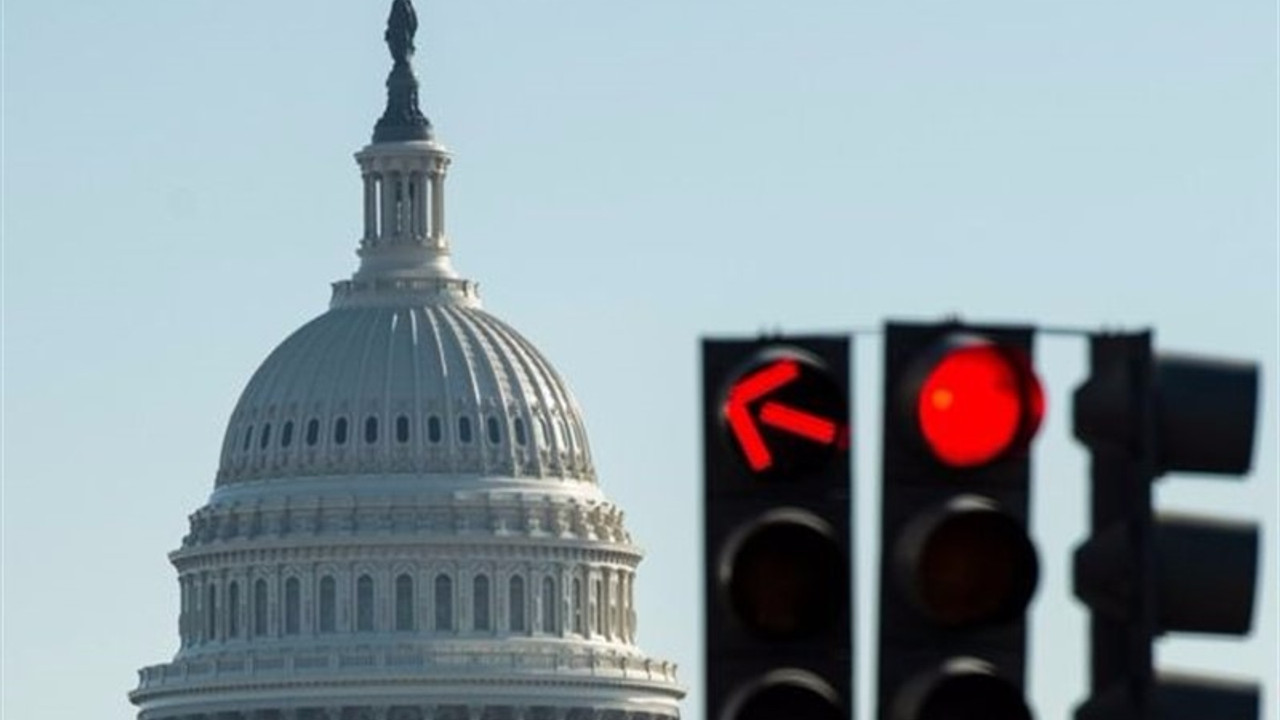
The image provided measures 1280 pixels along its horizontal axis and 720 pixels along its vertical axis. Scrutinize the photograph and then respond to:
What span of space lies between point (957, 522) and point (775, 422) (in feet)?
2.35

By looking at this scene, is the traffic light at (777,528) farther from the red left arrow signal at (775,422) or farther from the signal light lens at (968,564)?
the signal light lens at (968,564)

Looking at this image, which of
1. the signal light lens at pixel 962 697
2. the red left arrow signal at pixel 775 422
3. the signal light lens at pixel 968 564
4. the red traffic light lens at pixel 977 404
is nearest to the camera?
the signal light lens at pixel 962 697

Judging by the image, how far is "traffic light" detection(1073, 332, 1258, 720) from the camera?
18.6 metres

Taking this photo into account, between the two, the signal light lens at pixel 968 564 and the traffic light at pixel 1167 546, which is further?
the signal light lens at pixel 968 564

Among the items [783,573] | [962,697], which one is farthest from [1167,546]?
[783,573]

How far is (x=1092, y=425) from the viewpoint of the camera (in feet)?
63.2

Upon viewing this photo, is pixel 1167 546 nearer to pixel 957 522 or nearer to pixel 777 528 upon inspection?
pixel 957 522

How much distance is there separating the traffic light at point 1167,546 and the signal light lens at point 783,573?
0.79m

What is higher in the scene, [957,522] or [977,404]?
[977,404]

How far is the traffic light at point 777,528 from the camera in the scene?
744 inches

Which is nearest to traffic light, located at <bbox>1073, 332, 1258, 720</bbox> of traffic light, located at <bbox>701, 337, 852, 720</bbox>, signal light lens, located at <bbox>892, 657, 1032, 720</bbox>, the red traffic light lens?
the red traffic light lens

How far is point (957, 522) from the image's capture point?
1884 cm

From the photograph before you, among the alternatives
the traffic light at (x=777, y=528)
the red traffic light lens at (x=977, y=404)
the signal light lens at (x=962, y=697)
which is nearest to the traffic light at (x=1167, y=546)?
the red traffic light lens at (x=977, y=404)

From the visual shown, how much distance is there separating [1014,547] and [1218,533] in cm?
58
